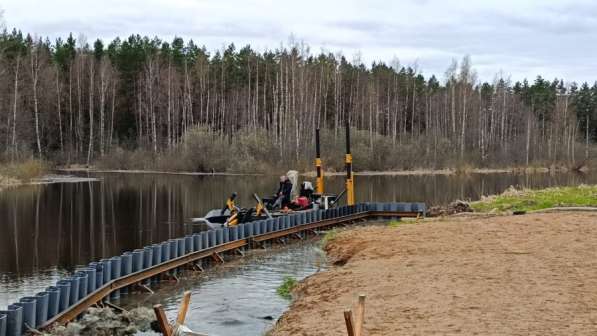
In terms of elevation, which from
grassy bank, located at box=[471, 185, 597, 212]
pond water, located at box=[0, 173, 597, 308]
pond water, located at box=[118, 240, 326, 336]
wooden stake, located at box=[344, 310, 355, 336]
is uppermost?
wooden stake, located at box=[344, 310, 355, 336]

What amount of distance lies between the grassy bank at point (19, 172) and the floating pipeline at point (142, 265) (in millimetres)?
29476

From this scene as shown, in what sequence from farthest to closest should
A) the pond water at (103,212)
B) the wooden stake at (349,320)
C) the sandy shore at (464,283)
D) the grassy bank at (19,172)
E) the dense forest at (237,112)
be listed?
1. the dense forest at (237,112)
2. the grassy bank at (19,172)
3. the pond water at (103,212)
4. the sandy shore at (464,283)
5. the wooden stake at (349,320)

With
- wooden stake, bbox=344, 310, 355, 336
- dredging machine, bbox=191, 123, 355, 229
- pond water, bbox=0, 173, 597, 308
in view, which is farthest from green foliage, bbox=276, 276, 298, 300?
wooden stake, bbox=344, 310, 355, 336

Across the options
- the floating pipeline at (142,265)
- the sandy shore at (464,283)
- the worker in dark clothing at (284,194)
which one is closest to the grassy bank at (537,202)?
the floating pipeline at (142,265)

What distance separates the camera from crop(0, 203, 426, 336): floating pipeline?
1204 cm

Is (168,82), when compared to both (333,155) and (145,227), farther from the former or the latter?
(145,227)

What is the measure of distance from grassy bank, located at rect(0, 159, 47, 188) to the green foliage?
3711 cm

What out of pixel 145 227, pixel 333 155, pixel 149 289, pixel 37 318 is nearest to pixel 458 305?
pixel 37 318

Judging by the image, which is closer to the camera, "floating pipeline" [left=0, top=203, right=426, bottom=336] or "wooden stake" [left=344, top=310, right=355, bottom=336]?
"wooden stake" [left=344, top=310, right=355, bottom=336]

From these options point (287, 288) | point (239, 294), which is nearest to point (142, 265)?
point (239, 294)

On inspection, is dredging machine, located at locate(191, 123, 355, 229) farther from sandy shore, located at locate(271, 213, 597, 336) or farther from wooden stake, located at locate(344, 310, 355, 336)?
wooden stake, located at locate(344, 310, 355, 336)

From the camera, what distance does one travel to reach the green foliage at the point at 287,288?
52.8 feet

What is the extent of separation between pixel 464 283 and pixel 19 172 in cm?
4533

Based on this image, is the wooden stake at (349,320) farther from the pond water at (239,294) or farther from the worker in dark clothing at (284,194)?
the worker in dark clothing at (284,194)
